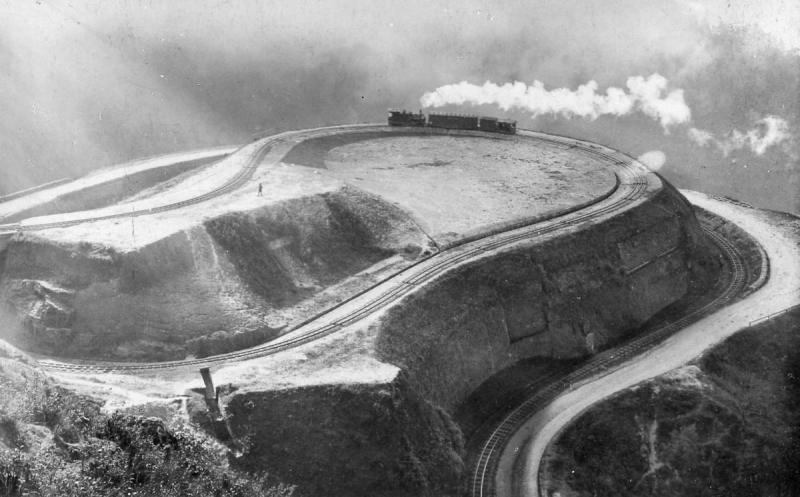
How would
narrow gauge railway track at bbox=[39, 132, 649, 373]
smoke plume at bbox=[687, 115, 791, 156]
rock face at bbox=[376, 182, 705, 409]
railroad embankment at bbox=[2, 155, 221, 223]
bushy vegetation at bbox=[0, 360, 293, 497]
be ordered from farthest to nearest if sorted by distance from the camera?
smoke plume at bbox=[687, 115, 791, 156], railroad embankment at bbox=[2, 155, 221, 223], rock face at bbox=[376, 182, 705, 409], narrow gauge railway track at bbox=[39, 132, 649, 373], bushy vegetation at bbox=[0, 360, 293, 497]

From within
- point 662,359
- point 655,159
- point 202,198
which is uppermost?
point 655,159

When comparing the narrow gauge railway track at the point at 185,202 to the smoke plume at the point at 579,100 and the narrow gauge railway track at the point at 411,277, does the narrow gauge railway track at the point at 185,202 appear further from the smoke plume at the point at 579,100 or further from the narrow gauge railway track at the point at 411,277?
the smoke plume at the point at 579,100

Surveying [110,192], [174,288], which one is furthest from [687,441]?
[110,192]

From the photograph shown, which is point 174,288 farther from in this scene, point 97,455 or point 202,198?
point 97,455

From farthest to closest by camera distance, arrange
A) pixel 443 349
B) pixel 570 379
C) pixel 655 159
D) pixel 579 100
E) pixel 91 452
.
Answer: pixel 655 159
pixel 579 100
pixel 570 379
pixel 443 349
pixel 91 452

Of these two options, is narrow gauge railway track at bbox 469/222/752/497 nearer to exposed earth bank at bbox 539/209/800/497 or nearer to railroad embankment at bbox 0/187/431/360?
exposed earth bank at bbox 539/209/800/497

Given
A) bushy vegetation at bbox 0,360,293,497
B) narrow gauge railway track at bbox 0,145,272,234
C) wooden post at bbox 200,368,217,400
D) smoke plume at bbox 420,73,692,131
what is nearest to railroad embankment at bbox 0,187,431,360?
narrow gauge railway track at bbox 0,145,272,234

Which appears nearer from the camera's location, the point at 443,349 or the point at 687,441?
the point at 687,441

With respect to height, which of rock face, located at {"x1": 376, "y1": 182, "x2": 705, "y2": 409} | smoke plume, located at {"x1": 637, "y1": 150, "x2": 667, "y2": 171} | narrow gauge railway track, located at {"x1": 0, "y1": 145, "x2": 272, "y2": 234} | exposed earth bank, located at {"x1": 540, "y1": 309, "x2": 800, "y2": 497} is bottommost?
exposed earth bank, located at {"x1": 540, "y1": 309, "x2": 800, "y2": 497}
